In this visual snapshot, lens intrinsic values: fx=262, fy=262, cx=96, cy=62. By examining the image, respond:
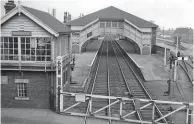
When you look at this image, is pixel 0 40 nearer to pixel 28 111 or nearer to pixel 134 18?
pixel 28 111

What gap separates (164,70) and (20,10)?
17961 mm

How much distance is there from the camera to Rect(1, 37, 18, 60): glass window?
1495 cm

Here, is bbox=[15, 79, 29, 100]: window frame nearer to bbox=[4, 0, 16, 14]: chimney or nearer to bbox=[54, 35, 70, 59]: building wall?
bbox=[54, 35, 70, 59]: building wall

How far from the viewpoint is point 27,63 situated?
48.8 ft

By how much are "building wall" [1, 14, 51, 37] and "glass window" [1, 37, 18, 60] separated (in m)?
0.66

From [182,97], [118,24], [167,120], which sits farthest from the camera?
[118,24]

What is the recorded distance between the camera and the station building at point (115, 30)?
40719mm

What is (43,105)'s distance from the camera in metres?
15.0

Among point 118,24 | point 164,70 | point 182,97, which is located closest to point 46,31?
point 182,97

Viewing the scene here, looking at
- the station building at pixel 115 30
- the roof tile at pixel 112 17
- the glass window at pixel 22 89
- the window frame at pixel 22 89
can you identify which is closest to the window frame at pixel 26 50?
the window frame at pixel 22 89

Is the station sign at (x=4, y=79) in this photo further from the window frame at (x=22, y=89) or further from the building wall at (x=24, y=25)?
the building wall at (x=24, y=25)

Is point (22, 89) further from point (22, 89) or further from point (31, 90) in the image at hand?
point (31, 90)

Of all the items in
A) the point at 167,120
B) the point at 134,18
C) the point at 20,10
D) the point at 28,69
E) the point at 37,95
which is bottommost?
the point at 167,120

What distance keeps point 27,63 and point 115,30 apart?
2884cm
